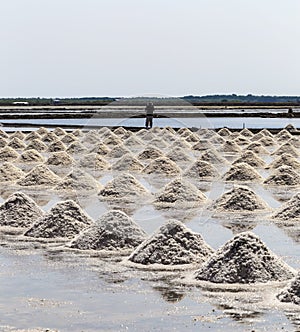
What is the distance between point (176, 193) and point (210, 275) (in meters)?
6.52

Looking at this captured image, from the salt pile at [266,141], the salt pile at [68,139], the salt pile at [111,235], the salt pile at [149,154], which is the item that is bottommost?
the salt pile at [111,235]

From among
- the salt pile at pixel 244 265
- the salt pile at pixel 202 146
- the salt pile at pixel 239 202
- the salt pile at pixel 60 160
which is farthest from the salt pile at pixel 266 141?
the salt pile at pixel 244 265

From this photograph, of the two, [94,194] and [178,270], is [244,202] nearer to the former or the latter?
[94,194]

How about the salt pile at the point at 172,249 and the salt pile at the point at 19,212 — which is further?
the salt pile at the point at 19,212

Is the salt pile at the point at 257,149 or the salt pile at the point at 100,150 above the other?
the salt pile at the point at 257,149

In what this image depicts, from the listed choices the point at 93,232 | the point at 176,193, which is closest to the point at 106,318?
the point at 93,232

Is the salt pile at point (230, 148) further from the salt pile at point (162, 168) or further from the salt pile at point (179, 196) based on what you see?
the salt pile at point (179, 196)

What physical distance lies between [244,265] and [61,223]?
3.50m

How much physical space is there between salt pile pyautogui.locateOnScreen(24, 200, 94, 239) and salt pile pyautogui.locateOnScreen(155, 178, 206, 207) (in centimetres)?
325

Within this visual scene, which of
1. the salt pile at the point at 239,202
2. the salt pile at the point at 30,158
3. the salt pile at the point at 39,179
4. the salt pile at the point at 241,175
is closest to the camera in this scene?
the salt pile at the point at 239,202

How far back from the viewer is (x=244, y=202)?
1409 cm

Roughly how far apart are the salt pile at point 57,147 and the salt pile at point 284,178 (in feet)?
34.3

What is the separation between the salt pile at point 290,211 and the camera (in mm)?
12871

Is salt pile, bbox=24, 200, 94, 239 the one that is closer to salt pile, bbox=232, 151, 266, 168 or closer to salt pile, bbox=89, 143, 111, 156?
salt pile, bbox=232, 151, 266, 168
